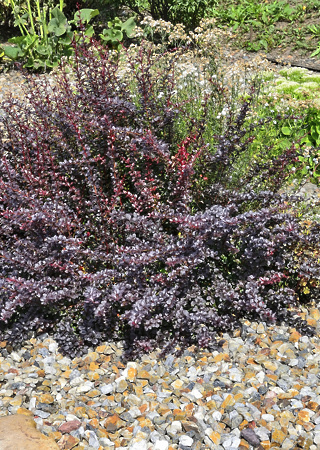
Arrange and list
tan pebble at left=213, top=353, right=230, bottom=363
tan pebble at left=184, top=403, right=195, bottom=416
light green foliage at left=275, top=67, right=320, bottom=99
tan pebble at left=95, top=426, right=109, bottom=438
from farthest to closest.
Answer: light green foliage at left=275, top=67, right=320, bottom=99 < tan pebble at left=213, top=353, right=230, bottom=363 < tan pebble at left=184, top=403, right=195, bottom=416 < tan pebble at left=95, top=426, right=109, bottom=438

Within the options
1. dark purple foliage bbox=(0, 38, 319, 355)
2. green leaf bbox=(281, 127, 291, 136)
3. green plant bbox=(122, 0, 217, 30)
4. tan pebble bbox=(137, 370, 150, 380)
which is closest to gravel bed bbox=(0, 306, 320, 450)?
tan pebble bbox=(137, 370, 150, 380)

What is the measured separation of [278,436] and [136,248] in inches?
54.0

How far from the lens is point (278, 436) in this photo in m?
2.47

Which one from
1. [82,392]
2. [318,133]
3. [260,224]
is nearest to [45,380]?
[82,392]

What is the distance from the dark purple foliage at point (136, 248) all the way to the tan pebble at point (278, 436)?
27.7 inches

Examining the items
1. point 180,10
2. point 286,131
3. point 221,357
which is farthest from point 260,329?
point 180,10

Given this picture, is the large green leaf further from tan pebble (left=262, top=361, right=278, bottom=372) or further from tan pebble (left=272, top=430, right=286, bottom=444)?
tan pebble (left=272, top=430, right=286, bottom=444)

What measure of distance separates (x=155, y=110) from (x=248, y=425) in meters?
2.47

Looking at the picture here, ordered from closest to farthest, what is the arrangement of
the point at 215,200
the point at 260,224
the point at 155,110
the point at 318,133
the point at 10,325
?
the point at 260,224, the point at 10,325, the point at 215,200, the point at 155,110, the point at 318,133

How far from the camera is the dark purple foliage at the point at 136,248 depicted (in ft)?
10.0

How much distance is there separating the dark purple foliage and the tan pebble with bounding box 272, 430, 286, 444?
70 cm

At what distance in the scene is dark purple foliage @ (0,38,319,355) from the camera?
10.0ft

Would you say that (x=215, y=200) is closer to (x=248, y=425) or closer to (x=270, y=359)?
(x=270, y=359)

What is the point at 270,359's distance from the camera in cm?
299
